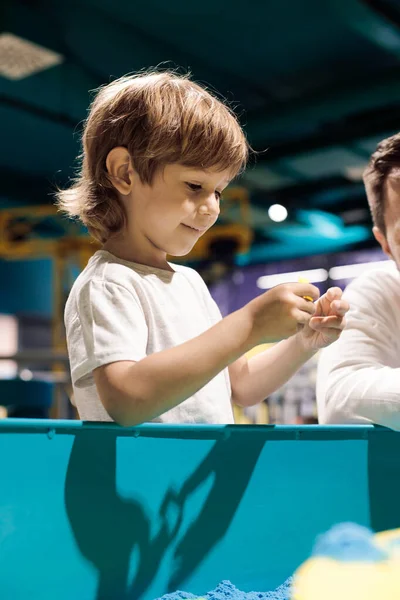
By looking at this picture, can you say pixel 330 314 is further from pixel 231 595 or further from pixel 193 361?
pixel 231 595

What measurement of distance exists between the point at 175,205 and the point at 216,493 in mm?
320

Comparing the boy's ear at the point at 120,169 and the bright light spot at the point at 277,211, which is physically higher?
the bright light spot at the point at 277,211

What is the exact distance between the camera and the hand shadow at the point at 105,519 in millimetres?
537

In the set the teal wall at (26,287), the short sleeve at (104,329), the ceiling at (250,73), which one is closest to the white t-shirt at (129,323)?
the short sleeve at (104,329)

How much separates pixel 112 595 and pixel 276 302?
0.96 ft

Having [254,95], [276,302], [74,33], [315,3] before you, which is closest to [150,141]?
[276,302]

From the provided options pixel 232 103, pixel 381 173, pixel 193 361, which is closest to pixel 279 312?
pixel 193 361

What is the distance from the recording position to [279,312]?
632 millimetres

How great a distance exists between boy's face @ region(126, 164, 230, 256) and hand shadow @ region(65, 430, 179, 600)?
0.98ft

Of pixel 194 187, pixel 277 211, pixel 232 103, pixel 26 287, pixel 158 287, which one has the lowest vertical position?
pixel 158 287

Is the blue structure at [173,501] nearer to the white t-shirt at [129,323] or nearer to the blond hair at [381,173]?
the white t-shirt at [129,323]

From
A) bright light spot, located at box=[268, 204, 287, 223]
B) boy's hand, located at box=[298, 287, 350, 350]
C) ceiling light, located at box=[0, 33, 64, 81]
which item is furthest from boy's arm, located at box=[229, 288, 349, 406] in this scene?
ceiling light, located at box=[0, 33, 64, 81]

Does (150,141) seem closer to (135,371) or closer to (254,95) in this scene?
(135,371)

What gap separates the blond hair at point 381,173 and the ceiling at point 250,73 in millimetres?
2074
